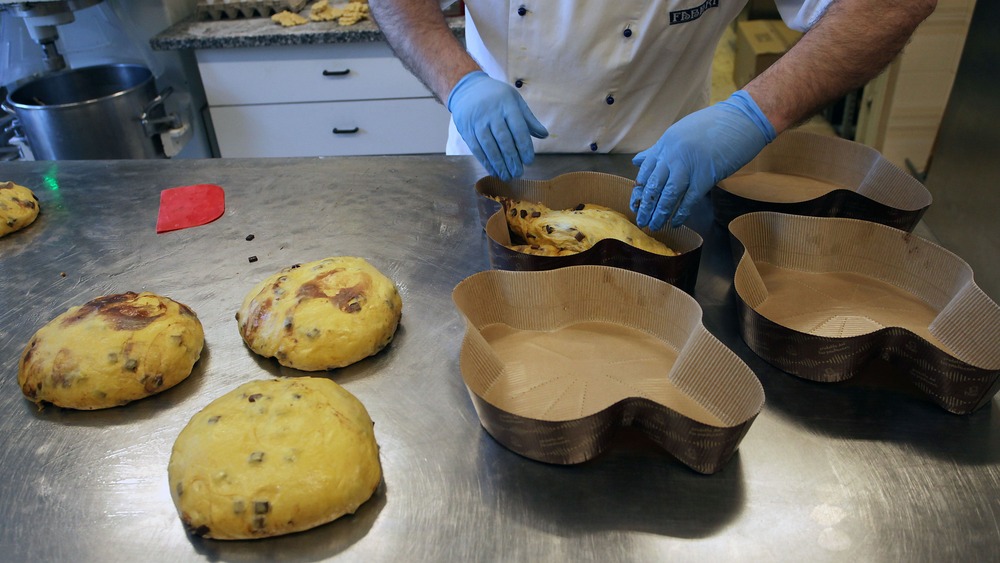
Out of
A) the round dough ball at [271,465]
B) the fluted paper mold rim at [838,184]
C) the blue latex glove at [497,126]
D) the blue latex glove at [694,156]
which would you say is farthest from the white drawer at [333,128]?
the round dough ball at [271,465]

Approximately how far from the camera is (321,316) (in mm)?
1219

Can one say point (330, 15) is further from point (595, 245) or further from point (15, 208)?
point (595, 245)

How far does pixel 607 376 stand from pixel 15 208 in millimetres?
1460

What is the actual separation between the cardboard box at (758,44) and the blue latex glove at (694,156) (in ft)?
7.91

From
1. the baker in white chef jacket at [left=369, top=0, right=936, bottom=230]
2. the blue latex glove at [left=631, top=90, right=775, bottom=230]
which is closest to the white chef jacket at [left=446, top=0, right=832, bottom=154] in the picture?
the baker in white chef jacket at [left=369, top=0, right=936, bottom=230]

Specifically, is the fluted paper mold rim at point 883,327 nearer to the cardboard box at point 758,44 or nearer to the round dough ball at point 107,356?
the round dough ball at point 107,356

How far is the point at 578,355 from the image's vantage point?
3.90ft

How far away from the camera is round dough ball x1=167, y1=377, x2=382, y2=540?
92cm

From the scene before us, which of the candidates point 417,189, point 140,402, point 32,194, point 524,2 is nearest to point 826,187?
point 524,2

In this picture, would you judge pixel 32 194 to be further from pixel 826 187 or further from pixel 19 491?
pixel 826 187

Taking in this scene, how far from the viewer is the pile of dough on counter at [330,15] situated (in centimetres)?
299

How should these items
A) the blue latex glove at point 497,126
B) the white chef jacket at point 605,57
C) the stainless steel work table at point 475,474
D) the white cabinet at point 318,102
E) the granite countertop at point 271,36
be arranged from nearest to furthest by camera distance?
the stainless steel work table at point 475,474
the blue latex glove at point 497,126
the white chef jacket at point 605,57
the granite countertop at point 271,36
the white cabinet at point 318,102

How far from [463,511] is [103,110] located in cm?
245

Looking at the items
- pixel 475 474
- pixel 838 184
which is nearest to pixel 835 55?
pixel 838 184
